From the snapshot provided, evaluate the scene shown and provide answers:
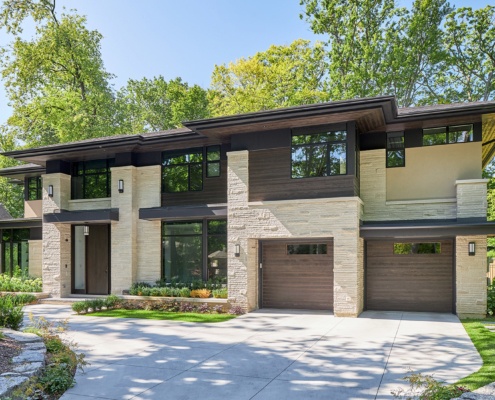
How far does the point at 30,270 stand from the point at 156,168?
376 inches

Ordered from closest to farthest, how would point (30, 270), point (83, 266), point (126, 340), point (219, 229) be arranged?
point (126, 340) < point (219, 229) < point (83, 266) < point (30, 270)

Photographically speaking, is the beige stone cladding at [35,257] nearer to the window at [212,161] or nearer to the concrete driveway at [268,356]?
the concrete driveway at [268,356]

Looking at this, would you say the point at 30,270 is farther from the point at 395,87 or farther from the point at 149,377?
the point at 395,87

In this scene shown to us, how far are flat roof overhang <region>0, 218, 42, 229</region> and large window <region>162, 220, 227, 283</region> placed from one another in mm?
7773

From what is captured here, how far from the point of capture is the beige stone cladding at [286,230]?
506 inches

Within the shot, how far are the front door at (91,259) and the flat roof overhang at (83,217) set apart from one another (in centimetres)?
100

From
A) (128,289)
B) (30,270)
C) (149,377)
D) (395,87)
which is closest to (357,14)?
(395,87)

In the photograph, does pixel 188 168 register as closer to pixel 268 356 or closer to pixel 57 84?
pixel 268 356

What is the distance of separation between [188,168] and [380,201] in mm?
7418

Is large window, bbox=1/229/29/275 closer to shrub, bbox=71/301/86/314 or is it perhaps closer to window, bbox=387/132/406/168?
shrub, bbox=71/301/86/314

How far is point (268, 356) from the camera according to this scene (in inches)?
332

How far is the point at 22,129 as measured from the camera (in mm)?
33062

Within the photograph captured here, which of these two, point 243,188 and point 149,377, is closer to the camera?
point 149,377

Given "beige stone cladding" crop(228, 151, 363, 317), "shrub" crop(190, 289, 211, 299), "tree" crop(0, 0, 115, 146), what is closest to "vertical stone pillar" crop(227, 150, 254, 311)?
"beige stone cladding" crop(228, 151, 363, 317)
